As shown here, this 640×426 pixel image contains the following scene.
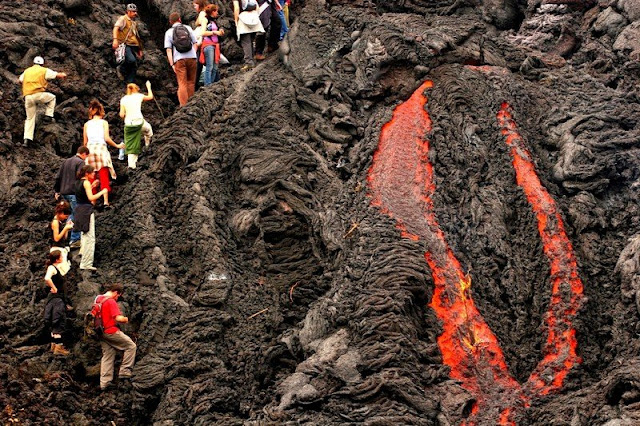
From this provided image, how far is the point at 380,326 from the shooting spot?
22.6 metres

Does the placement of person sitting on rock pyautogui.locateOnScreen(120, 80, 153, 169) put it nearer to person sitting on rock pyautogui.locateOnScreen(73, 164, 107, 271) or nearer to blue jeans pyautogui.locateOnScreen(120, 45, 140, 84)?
person sitting on rock pyautogui.locateOnScreen(73, 164, 107, 271)

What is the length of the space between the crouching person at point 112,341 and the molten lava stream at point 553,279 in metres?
7.63

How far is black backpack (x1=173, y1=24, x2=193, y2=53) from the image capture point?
28.9 metres

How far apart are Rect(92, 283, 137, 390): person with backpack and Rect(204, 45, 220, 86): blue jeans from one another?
739cm

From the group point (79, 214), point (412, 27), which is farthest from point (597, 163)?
point (79, 214)

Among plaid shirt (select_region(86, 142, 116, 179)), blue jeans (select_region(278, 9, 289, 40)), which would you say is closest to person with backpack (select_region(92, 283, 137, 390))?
plaid shirt (select_region(86, 142, 116, 179))

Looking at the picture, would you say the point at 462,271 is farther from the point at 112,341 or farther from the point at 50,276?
the point at 50,276

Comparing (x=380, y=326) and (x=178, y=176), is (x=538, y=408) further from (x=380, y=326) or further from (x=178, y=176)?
(x=178, y=176)

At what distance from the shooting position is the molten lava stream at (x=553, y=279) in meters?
23.0

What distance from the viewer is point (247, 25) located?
30281 mm

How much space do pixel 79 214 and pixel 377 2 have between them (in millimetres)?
11509

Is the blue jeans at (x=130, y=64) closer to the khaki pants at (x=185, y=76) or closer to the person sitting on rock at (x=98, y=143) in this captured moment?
the khaki pants at (x=185, y=76)

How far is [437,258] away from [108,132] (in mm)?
8195

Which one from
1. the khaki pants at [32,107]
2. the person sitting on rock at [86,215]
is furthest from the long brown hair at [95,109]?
the khaki pants at [32,107]
